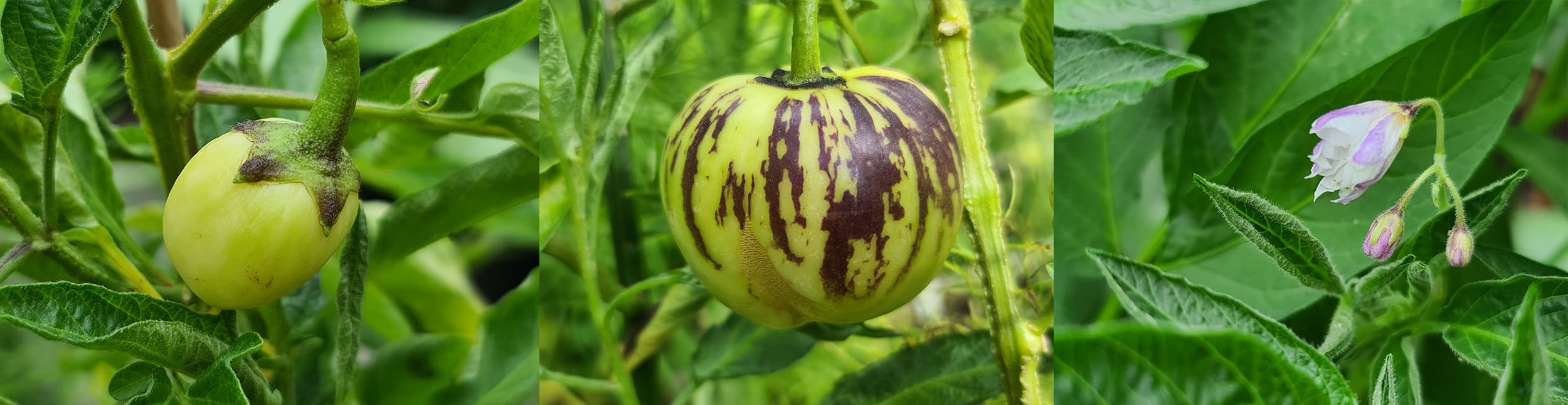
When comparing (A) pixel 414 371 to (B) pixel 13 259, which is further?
(A) pixel 414 371

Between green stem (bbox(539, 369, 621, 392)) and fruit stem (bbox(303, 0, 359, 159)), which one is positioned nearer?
fruit stem (bbox(303, 0, 359, 159))

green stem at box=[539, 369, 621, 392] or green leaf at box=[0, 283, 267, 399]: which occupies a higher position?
green leaf at box=[0, 283, 267, 399]

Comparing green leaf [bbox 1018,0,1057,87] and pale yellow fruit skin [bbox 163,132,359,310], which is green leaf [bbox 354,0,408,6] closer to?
pale yellow fruit skin [bbox 163,132,359,310]

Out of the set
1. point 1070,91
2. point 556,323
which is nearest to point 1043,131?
point 1070,91

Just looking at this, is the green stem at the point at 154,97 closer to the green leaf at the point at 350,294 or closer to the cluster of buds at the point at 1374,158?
the green leaf at the point at 350,294

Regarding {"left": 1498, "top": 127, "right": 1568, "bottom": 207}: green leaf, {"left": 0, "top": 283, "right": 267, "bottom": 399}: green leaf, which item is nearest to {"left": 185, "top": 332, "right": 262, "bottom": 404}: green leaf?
{"left": 0, "top": 283, "right": 267, "bottom": 399}: green leaf

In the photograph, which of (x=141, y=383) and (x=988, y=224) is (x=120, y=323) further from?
(x=988, y=224)

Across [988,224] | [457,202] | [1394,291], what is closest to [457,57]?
[457,202]

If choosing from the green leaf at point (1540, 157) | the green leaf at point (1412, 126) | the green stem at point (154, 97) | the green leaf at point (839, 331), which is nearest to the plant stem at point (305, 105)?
the green stem at point (154, 97)
